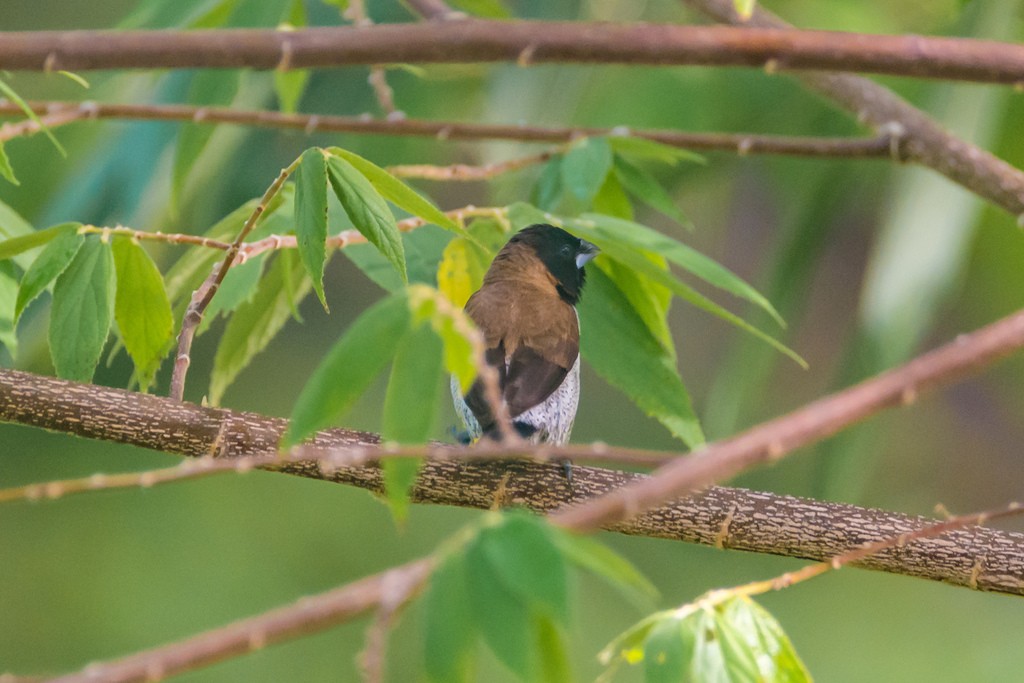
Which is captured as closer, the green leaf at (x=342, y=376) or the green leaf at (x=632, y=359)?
the green leaf at (x=342, y=376)

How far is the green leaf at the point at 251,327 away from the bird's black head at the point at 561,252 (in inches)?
14.1

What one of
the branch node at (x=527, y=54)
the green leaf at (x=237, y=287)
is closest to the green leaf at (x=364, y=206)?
the branch node at (x=527, y=54)

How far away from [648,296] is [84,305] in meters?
0.47

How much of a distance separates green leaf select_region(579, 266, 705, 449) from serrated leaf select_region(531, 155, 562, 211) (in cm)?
13

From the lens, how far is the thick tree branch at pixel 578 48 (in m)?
0.63

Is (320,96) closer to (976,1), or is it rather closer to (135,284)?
(976,1)

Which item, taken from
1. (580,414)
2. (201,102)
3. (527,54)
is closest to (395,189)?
(527,54)

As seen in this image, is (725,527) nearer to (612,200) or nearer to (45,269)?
(612,200)

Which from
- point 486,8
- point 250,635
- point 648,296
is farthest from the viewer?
point 486,8

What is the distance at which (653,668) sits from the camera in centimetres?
67

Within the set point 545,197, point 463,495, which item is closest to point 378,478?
point 463,495

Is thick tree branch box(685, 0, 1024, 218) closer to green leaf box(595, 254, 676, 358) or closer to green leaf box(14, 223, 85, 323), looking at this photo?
green leaf box(595, 254, 676, 358)

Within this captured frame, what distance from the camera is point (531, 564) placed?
1.33ft

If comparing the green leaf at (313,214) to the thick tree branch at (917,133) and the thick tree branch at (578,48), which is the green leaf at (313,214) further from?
the thick tree branch at (917,133)
